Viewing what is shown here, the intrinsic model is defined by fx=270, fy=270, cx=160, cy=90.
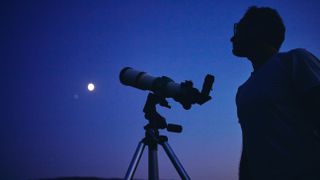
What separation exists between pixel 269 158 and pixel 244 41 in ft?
4.78

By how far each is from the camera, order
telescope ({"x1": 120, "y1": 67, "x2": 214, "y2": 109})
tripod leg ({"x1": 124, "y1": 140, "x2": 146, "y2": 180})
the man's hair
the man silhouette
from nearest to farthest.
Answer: the man silhouette, tripod leg ({"x1": 124, "y1": 140, "x2": 146, "y2": 180}), the man's hair, telescope ({"x1": 120, "y1": 67, "x2": 214, "y2": 109})

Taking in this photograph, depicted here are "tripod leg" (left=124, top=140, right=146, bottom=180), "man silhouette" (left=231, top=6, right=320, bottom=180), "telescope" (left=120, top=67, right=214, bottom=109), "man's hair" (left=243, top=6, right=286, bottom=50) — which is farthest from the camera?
"telescope" (left=120, top=67, right=214, bottom=109)

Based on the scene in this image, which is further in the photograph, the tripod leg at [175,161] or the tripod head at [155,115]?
the tripod head at [155,115]

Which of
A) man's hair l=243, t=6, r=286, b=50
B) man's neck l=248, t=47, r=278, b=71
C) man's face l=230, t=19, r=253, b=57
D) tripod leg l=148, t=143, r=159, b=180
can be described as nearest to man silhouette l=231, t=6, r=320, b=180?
man's neck l=248, t=47, r=278, b=71

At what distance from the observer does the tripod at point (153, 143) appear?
10.0 feet

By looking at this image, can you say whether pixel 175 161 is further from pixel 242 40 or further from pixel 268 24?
pixel 268 24

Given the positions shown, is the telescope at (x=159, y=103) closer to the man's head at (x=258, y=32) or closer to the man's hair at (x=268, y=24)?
the man's head at (x=258, y=32)

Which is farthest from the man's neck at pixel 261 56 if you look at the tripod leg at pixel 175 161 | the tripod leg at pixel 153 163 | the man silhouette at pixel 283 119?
the tripod leg at pixel 153 163

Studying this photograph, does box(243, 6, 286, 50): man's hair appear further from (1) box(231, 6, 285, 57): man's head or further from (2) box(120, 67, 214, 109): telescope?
(2) box(120, 67, 214, 109): telescope

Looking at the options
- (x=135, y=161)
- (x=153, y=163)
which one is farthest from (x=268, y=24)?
(x=135, y=161)

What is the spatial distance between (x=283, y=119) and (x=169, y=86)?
195 centimetres

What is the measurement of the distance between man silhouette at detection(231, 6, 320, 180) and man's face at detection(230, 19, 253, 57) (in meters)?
0.58

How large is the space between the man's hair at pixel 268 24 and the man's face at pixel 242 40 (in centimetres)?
8

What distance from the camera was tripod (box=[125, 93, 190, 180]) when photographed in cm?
305
